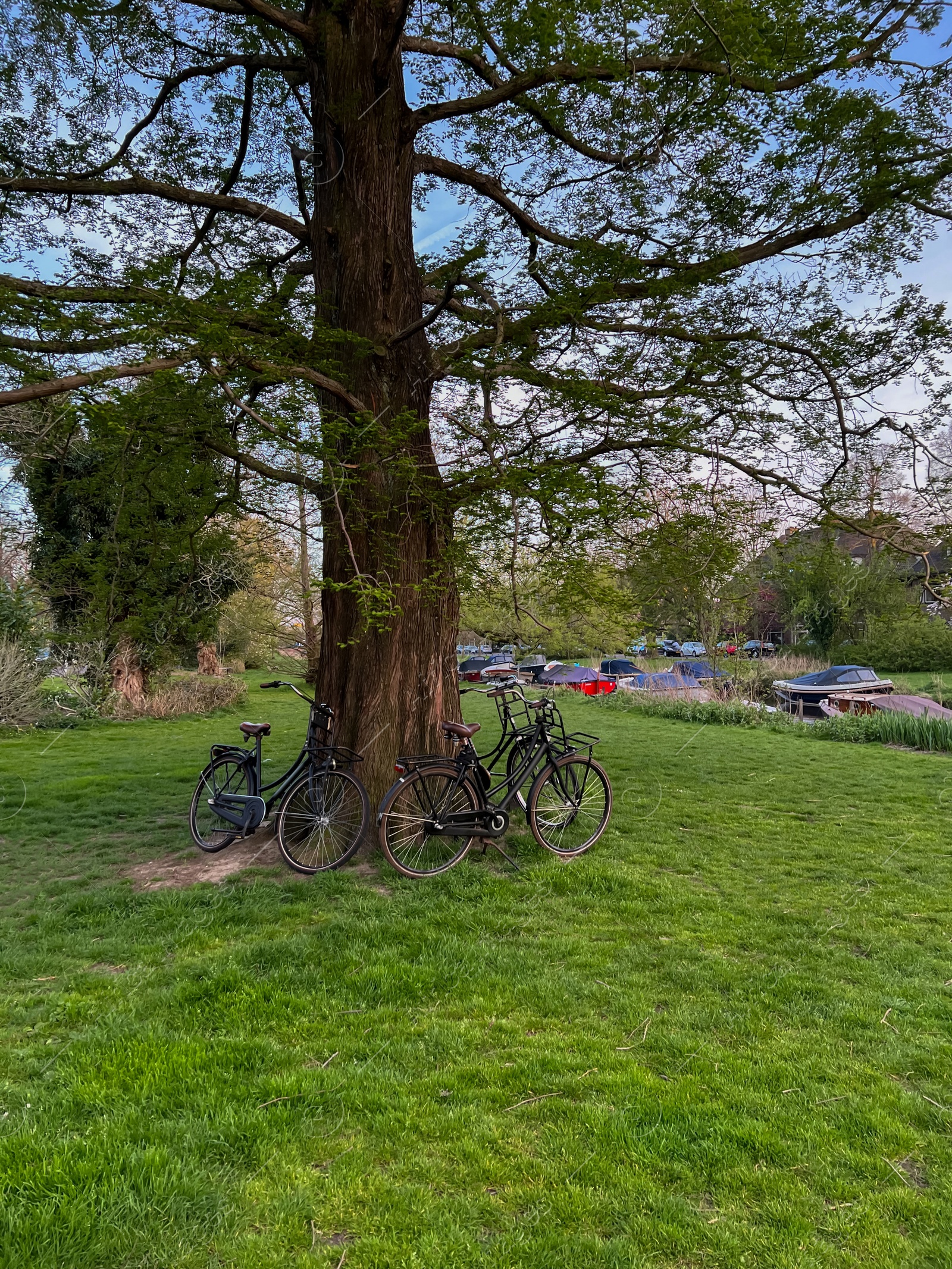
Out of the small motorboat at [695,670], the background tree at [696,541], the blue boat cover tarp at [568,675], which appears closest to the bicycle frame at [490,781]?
the background tree at [696,541]

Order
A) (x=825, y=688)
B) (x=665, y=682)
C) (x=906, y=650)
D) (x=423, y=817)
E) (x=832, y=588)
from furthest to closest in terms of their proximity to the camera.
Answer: (x=906, y=650) < (x=665, y=682) < (x=825, y=688) < (x=832, y=588) < (x=423, y=817)

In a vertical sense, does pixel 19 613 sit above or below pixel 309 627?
above

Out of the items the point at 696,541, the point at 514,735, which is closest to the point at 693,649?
the point at 696,541

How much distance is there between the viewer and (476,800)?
186 inches

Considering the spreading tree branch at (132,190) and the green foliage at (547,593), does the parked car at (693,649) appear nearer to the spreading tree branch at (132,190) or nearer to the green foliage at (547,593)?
the green foliage at (547,593)

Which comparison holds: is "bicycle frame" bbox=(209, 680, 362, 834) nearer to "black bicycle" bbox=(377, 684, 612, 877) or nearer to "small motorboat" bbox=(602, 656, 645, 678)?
"black bicycle" bbox=(377, 684, 612, 877)

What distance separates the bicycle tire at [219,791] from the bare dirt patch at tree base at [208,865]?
0.24ft

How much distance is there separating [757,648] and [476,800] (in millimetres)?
16972

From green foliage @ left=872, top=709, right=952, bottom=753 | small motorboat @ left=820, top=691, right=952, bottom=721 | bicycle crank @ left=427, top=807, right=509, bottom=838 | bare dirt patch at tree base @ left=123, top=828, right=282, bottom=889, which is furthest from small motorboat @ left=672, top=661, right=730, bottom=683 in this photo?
bare dirt patch at tree base @ left=123, top=828, right=282, bottom=889

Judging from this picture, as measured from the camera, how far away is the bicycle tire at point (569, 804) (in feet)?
16.4

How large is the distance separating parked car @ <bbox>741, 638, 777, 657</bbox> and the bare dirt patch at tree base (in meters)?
15.1

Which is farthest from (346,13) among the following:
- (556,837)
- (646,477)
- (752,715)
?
(752,715)

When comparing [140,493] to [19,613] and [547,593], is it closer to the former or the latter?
[547,593]

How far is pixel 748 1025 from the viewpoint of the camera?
110 inches
